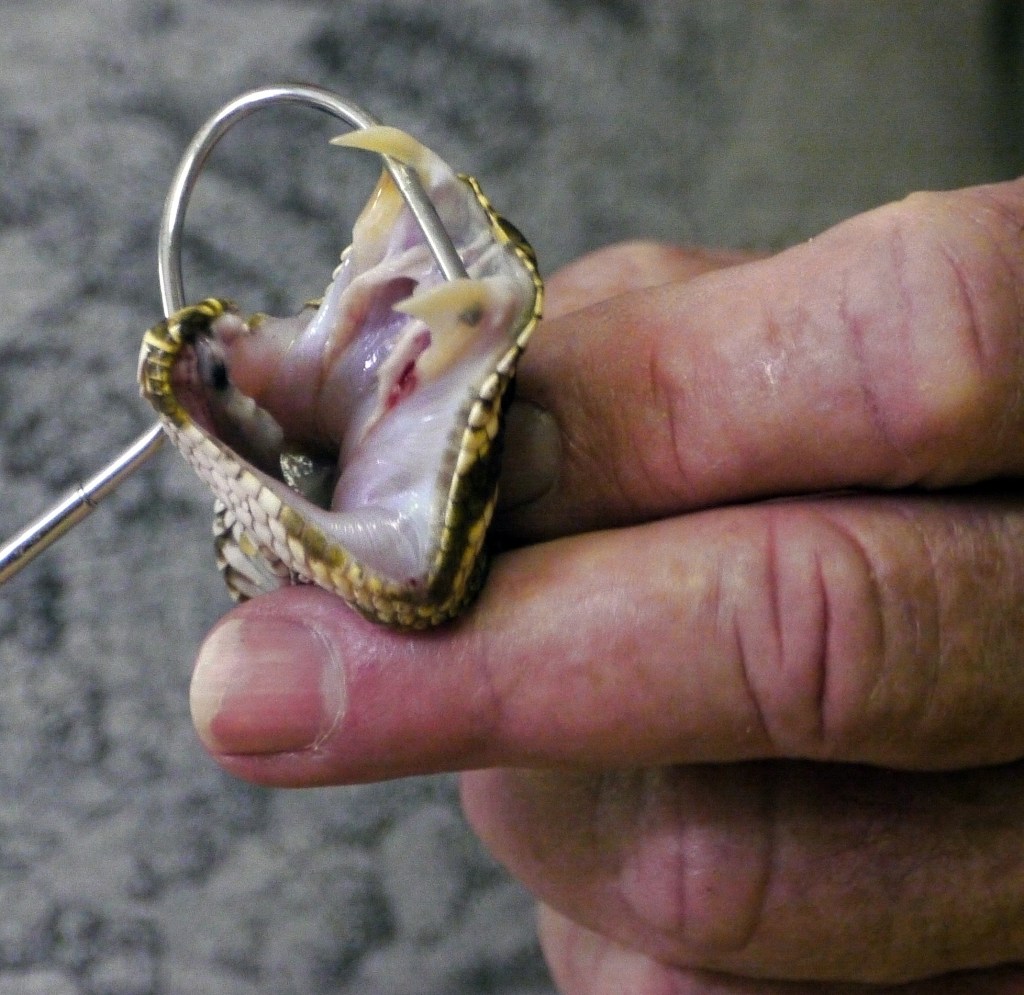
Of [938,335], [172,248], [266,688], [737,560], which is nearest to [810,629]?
[737,560]

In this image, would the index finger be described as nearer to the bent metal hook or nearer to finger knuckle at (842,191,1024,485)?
finger knuckle at (842,191,1024,485)

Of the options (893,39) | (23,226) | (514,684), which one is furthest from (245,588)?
(893,39)

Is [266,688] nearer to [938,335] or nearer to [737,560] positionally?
[737,560]

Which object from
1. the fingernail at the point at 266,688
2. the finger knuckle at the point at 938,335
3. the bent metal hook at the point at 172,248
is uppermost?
the bent metal hook at the point at 172,248

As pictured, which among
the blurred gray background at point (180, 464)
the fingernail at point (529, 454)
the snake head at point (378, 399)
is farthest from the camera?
the blurred gray background at point (180, 464)

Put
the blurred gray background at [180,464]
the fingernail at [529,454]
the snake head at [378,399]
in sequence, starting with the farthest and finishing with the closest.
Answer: the blurred gray background at [180,464] → the fingernail at [529,454] → the snake head at [378,399]

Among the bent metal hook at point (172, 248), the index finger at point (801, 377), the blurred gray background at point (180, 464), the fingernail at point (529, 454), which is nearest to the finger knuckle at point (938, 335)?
the index finger at point (801, 377)

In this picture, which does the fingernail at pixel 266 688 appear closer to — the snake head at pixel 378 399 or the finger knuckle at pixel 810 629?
the snake head at pixel 378 399

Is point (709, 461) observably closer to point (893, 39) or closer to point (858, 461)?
point (858, 461)
